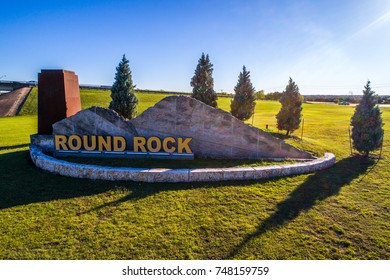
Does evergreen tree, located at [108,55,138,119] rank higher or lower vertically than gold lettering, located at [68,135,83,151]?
higher

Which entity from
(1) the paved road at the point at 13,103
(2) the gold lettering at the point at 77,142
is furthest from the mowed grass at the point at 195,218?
(1) the paved road at the point at 13,103

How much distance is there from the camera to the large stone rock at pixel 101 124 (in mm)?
12492

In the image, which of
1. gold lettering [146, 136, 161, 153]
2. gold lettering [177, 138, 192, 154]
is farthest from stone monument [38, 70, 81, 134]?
gold lettering [177, 138, 192, 154]

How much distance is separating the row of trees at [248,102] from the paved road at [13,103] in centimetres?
3187

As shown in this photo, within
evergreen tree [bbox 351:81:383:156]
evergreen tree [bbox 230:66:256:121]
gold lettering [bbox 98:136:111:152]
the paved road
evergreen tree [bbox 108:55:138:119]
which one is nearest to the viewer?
gold lettering [bbox 98:136:111:152]

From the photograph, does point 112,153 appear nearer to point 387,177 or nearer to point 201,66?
point 387,177

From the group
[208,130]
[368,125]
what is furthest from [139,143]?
[368,125]

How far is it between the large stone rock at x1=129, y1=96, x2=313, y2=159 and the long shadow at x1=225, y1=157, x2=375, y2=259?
2.12 meters

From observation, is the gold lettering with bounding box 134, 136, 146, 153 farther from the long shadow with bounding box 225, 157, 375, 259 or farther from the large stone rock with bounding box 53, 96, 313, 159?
the long shadow with bounding box 225, 157, 375, 259

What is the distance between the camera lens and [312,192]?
9102mm

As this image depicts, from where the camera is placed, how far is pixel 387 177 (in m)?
11.0

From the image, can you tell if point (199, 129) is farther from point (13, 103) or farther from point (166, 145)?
point (13, 103)

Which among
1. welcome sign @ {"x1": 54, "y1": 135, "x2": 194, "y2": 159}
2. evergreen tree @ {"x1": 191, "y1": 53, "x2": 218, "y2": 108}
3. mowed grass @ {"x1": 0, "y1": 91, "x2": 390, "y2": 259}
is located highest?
evergreen tree @ {"x1": 191, "y1": 53, "x2": 218, "y2": 108}

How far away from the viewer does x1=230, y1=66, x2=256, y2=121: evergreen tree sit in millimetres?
23734
